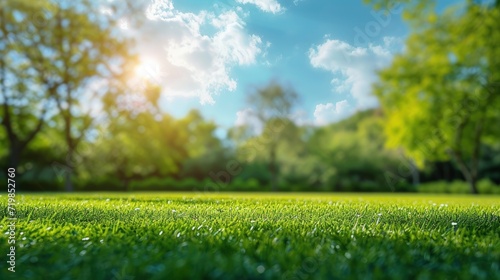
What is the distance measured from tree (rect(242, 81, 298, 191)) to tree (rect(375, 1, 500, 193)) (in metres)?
12.0

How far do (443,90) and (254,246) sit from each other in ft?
93.3

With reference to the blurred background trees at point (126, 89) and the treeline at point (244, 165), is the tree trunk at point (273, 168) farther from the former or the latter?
the blurred background trees at point (126, 89)

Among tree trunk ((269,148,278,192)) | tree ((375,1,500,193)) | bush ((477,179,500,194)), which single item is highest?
tree ((375,1,500,193))

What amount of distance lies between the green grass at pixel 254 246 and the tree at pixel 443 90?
24560 mm

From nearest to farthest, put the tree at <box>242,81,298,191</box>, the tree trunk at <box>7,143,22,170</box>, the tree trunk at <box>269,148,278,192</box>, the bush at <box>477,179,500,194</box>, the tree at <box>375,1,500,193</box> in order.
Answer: the tree trunk at <box>7,143,22,170</box>
the tree at <box>375,1,500,193</box>
the bush at <box>477,179,500,194</box>
the tree at <box>242,81,298,191</box>
the tree trunk at <box>269,148,278,192</box>

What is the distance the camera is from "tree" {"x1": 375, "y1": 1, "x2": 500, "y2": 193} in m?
28.4

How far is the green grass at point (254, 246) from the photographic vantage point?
125 inches

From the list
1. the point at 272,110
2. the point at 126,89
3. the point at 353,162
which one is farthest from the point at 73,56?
the point at 353,162

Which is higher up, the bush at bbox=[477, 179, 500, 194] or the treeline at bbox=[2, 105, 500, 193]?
the treeline at bbox=[2, 105, 500, 193]

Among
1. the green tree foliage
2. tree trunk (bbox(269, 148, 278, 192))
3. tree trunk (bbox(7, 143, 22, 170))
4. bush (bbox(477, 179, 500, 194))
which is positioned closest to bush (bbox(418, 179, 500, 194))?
bush (bbox(477, 179, 500, 194))

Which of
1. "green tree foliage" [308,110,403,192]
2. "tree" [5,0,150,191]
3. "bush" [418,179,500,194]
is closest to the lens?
"tree" [5,0,150,191]

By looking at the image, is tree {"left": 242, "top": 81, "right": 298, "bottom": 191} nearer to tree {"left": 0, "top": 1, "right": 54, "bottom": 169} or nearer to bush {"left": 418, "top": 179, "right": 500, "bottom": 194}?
bush {"left": 418, "top": 179, "right": 500, "bottom": 194}

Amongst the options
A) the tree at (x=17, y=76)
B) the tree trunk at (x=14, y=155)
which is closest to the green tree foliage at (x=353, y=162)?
the tree at (x=17, y=76)

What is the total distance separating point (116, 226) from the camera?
17.8 ft
